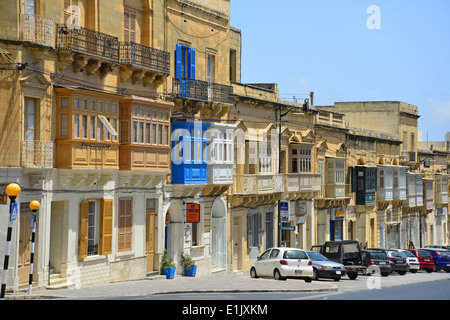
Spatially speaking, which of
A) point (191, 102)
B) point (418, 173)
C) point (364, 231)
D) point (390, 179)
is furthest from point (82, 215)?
point (418, 173)

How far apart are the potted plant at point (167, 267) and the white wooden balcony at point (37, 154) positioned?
30.5 ft

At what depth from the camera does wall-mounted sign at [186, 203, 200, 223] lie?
37.9m

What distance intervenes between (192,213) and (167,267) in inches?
119

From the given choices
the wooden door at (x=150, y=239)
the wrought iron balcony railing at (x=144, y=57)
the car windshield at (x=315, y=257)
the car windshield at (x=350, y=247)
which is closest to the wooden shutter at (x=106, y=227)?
the wooden door at (x=150, y=239)

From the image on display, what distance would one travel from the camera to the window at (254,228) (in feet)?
149

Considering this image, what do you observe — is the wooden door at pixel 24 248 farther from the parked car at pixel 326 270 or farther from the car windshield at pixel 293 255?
the parked car at pixel 326 270

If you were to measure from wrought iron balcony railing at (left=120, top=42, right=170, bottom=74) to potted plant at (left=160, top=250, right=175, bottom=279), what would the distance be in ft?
25.4

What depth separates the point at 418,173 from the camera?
74000 millimetres

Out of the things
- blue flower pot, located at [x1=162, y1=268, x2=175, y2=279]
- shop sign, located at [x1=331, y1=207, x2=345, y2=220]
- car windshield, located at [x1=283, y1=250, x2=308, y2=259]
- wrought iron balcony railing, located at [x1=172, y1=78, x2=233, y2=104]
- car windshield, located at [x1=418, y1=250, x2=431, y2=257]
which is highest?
wrought iron balcony railing, located at [x1=172, y1=78, x2=233, y2=104]

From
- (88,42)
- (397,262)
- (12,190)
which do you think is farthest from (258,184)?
(12,190)

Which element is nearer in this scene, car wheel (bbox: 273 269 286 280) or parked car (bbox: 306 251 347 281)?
car wheel (bbox: 273 269 286 280)

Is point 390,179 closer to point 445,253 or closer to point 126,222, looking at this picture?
point 445,253

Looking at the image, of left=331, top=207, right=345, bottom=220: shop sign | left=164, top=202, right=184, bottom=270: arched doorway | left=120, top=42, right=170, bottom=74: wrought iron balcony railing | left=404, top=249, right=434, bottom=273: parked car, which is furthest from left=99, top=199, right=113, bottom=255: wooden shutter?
left=331, top=207, right=345, bottom=220: shop sign

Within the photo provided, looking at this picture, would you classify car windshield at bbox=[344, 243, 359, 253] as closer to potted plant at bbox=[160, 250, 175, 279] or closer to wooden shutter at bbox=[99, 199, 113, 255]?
potted plant at bbox=[160, 250, 175, 279]
